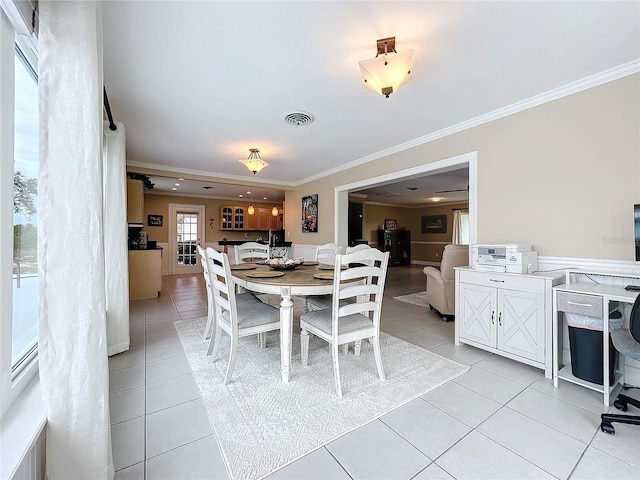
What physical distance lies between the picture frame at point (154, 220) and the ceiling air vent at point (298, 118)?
20.4ft

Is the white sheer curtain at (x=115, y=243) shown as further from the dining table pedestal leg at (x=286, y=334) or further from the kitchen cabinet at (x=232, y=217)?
the kitchen cabinet at (x=232, y=217)

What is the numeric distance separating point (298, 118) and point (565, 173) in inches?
101

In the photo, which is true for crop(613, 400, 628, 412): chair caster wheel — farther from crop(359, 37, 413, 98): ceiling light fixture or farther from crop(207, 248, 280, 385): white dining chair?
crop(359, 37, 413, 98): ceiling light fixture

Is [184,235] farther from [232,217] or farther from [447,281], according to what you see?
[447,281]

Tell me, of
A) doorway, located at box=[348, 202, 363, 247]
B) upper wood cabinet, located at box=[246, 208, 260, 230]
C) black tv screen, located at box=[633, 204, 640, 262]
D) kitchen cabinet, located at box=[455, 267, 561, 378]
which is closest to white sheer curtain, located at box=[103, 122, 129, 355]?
kitchen cabinet, located at box=[455, 267, 561, 378]

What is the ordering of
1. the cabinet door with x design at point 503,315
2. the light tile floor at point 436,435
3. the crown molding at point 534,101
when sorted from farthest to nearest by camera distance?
the cabinet door with x design at point 503,315, the crown molding at point 534,101, the light tile floor at point 436,435

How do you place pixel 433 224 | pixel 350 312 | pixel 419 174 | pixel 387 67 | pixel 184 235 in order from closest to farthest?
pixel 387 67 → pixel 350 312 → pixel 419 174 → pixel 184 235 → pixel 433 224

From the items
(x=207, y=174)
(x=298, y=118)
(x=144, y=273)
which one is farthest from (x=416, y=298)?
(x=144, y=273)

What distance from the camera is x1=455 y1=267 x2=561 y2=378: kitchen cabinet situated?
2113mm

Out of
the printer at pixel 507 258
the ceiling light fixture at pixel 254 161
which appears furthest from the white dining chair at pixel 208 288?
the printer at pixel 507 258

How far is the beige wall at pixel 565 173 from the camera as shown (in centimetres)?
207

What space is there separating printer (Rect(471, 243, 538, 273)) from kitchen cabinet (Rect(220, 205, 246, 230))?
7.42 m

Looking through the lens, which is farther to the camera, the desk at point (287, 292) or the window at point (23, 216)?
the desk at point (287, 292)

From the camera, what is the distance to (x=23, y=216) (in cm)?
117
